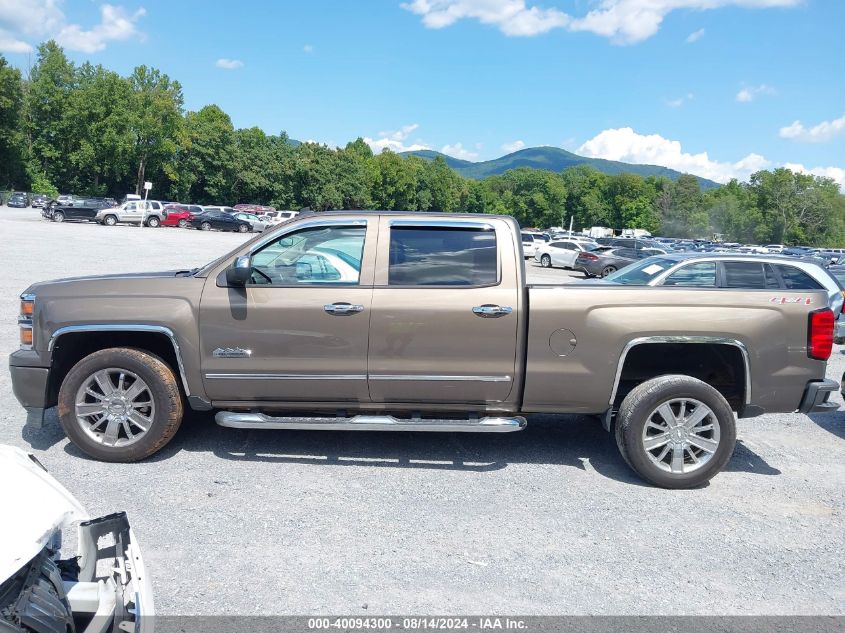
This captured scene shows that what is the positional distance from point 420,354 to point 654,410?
1.77 metres

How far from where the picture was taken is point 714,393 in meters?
4.91

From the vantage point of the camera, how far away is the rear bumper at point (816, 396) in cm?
493

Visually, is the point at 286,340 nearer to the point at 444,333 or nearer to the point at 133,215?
the point at 444,333

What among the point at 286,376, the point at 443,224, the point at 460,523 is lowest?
the point at 460,523

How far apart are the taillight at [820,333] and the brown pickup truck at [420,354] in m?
0.01

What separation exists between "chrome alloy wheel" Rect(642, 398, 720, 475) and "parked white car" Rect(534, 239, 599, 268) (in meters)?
28.5

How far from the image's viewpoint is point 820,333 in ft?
16.1

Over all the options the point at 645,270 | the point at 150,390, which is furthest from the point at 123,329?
the point at 645,270

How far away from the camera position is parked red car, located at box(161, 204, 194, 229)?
49531 mm

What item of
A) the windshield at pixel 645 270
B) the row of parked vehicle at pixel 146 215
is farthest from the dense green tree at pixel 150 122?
the windshield at pixel 645 270

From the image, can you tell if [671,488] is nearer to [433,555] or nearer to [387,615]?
[433,555]

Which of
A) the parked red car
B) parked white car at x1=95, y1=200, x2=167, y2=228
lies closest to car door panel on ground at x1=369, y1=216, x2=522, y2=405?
parked white car at x1=95, y1=200, x2=167, y2=228

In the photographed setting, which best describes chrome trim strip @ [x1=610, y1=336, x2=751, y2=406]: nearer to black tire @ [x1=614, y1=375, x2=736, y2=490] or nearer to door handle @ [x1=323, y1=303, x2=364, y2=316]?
black tire @ [x1=614, y1=375, x2=736, y2=490]

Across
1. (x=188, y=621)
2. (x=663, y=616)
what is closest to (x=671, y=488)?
(x=663, y=616)
